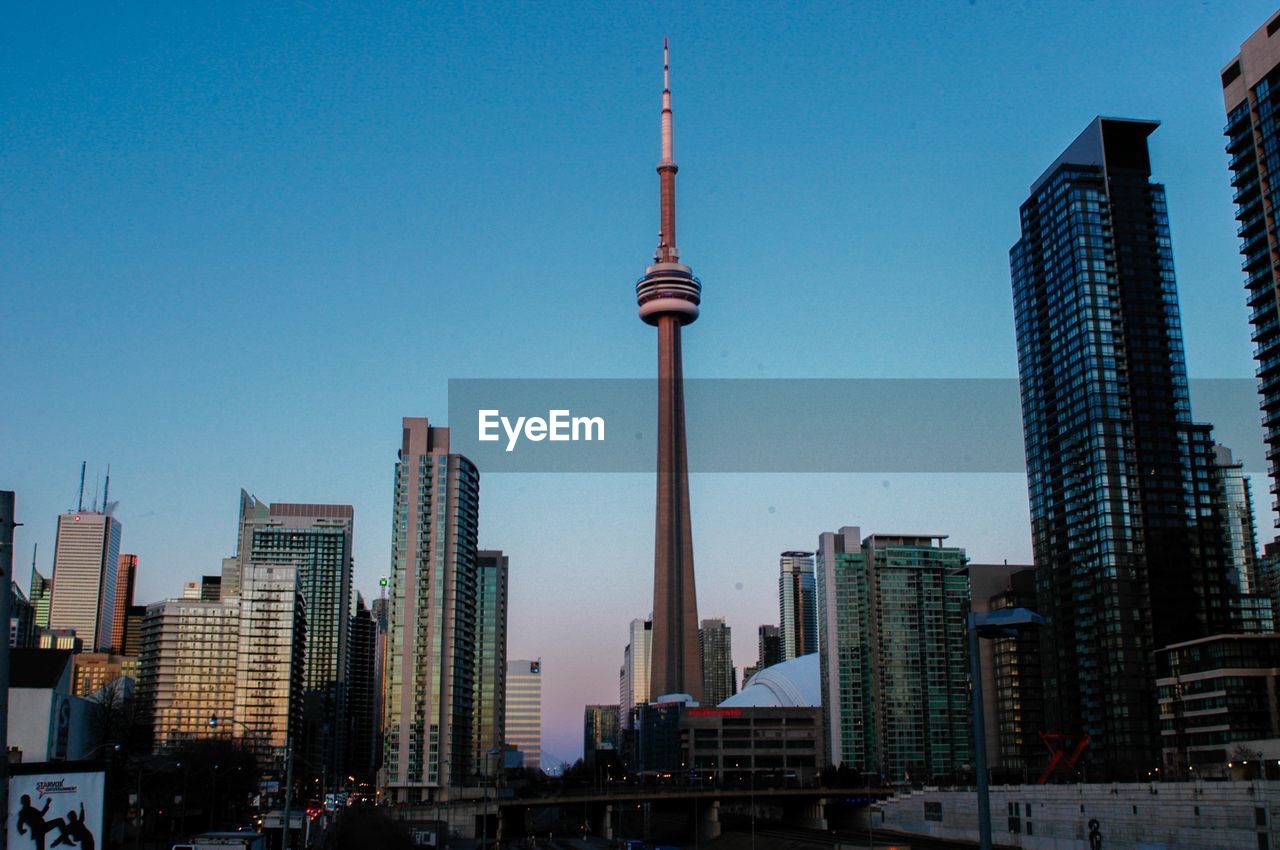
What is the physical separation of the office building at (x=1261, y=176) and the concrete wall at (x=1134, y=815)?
6374cm

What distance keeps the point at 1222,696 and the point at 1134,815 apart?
8220 cm

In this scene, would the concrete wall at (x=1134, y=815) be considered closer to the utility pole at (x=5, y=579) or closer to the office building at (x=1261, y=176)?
the utility pole at (x=5, y=579)

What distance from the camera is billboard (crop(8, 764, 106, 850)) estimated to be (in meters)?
33.6

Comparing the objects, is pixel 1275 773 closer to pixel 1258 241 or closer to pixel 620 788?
pixel 1258 241

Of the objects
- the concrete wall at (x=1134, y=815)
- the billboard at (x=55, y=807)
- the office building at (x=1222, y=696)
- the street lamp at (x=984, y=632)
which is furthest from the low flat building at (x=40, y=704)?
the office building at (x=1222, y=696)

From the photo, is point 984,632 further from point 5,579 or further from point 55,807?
point 55,807

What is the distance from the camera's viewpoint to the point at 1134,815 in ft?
288

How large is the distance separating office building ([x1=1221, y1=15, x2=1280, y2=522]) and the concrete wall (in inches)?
2510

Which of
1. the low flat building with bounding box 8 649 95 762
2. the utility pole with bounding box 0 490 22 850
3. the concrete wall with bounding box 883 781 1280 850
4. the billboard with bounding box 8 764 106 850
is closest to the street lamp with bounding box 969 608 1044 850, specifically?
the utility pole with bounding box 0 490 22 850

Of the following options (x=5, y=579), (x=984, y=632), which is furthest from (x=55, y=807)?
(x=984, y=632)

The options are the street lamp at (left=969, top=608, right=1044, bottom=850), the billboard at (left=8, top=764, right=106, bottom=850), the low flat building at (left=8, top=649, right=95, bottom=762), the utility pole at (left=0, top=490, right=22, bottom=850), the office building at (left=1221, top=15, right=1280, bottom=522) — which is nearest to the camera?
the utility pole at (left=0, top=490, right=22, bottom=850)

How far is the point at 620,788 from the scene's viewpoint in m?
189

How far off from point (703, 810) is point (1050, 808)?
95803mm

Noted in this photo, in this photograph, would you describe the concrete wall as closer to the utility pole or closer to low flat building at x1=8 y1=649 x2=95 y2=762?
the utility pole
